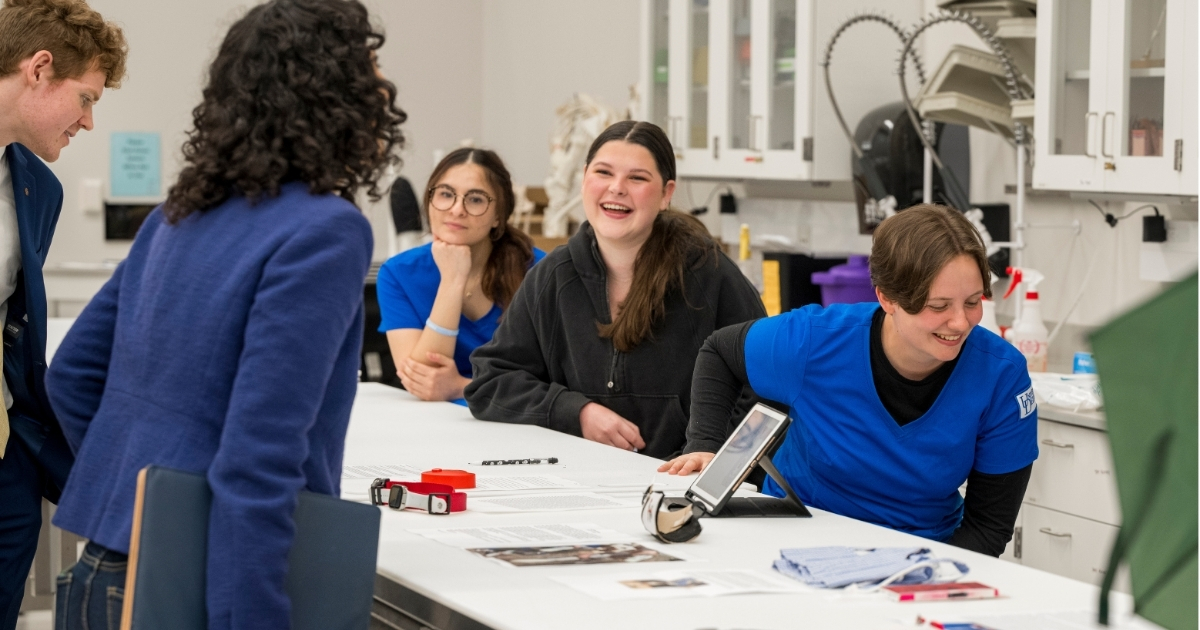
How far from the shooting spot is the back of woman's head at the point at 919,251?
76.4 inches

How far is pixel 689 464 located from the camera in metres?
2.20

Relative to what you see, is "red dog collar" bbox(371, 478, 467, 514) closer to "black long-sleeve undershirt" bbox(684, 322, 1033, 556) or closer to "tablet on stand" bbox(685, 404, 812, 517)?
"tablet on stand" bbox(685, 404, 812, 517)

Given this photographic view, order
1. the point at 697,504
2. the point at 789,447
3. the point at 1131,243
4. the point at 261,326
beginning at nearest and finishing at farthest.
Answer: the point at 261,326
the point at 697,504
the point at 789,447
the point at 1131,243

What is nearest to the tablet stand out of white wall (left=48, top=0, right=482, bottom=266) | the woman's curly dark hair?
the woman's curly dark hair

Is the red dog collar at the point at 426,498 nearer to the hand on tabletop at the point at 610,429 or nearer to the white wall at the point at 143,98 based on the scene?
the hand on tabletop at the point at 610,429

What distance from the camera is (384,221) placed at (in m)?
6.62

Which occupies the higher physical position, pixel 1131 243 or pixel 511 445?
pixel 1131 243

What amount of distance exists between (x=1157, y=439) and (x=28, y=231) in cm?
163

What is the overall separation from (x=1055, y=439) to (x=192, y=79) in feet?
14.5

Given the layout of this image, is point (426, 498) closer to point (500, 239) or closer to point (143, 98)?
point (500, 239)

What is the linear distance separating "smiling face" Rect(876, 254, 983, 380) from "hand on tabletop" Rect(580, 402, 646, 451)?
75cm

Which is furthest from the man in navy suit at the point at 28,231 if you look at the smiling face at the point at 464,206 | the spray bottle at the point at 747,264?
the spray bottle at the point at 747,264

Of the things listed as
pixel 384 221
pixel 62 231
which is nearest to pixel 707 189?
pixel 384 221

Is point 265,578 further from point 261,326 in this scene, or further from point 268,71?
point 268,71
